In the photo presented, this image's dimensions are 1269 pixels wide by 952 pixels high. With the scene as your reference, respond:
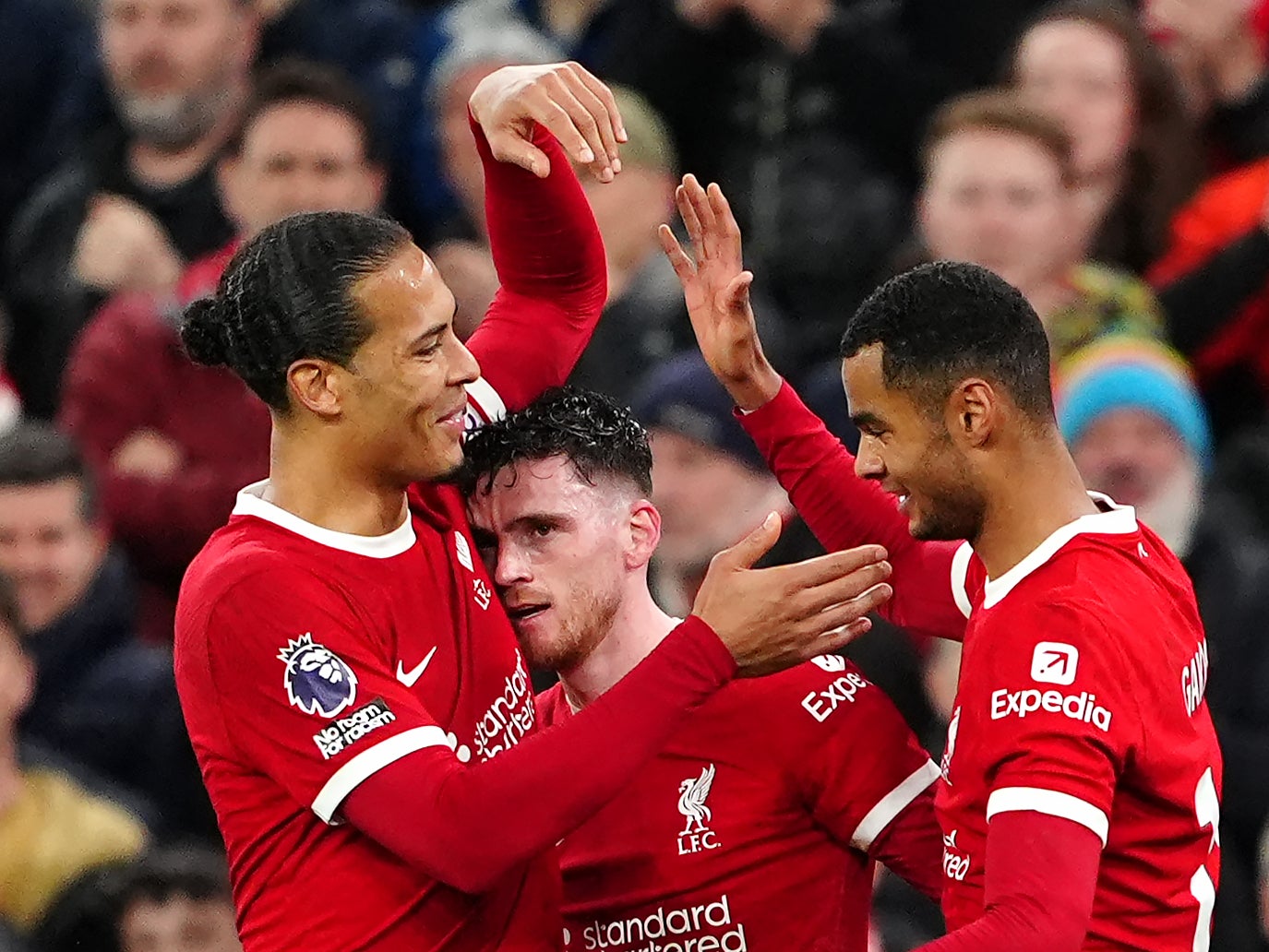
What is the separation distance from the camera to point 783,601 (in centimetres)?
310

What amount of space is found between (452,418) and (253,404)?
2.52 metres

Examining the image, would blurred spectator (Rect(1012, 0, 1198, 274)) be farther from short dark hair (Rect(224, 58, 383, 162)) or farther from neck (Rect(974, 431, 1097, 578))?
neck (Rect(974, 431, 1097, 578))

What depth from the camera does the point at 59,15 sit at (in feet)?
22.6

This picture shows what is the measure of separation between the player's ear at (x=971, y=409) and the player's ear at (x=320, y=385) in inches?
30.5

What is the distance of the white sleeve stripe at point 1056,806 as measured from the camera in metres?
2.86

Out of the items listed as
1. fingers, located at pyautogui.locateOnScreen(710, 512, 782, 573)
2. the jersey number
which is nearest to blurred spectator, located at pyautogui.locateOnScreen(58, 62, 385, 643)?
fingers, located at pyautogui.locateOnScreen(710, 512, 782, 573)

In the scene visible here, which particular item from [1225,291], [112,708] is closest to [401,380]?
[112,708]

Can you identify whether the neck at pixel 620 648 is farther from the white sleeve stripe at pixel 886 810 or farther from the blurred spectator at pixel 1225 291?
the blurred spectator at pixel 1225 291

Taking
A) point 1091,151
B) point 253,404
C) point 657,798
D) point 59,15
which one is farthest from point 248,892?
point 59,15

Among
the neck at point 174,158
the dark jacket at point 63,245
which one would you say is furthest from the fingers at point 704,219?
the neck at point 174,158

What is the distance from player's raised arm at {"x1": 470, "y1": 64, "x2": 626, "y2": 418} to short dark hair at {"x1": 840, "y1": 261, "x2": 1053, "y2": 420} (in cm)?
47

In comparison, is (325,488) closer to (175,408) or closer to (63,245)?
(175,408)

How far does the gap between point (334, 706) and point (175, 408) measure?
2.79m

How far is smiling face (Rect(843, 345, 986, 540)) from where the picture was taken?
307 centimetres
